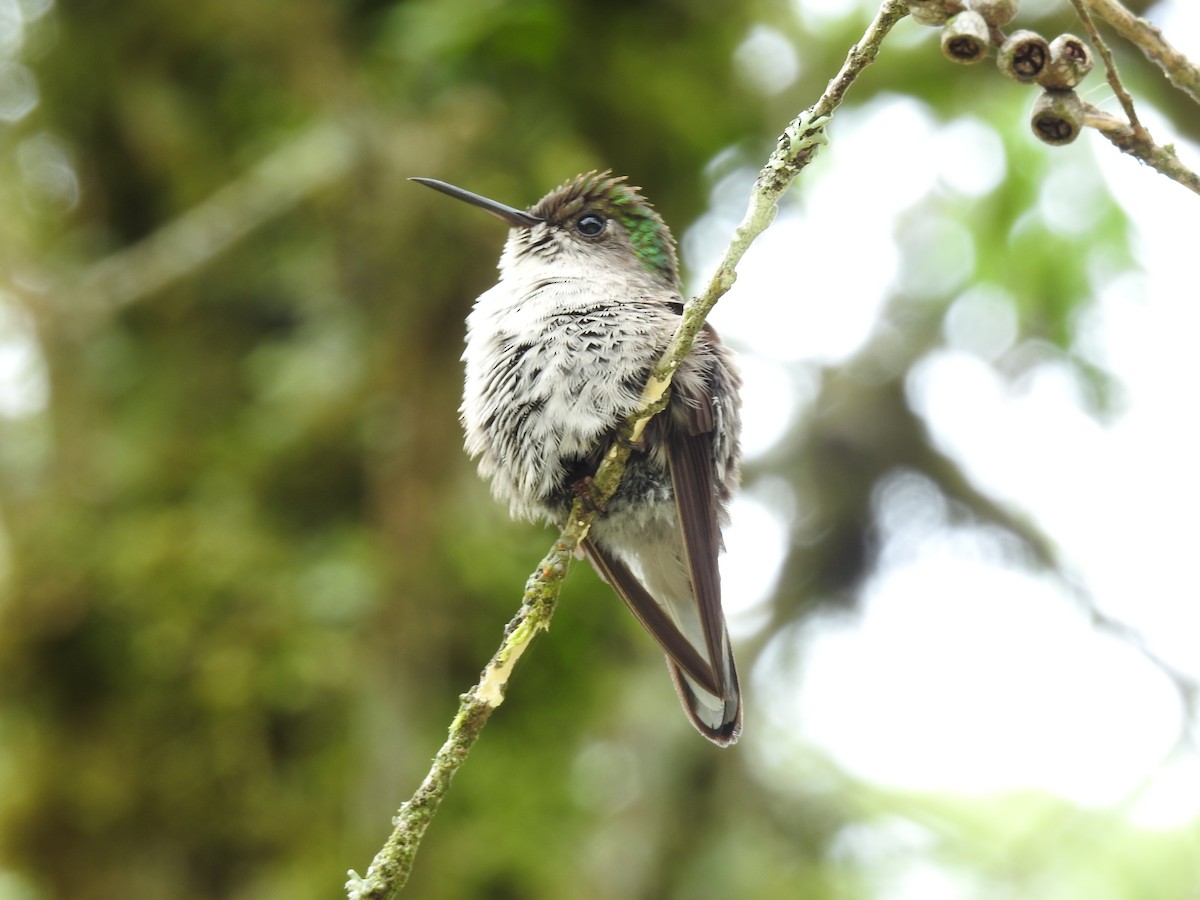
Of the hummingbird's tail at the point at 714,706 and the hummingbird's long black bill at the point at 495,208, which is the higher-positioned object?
the hummingbird's long black bill at the point at 495,208

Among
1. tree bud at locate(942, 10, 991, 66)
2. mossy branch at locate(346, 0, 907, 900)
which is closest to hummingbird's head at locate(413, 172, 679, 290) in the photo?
mossy branch at locate(346, 0, 907, 900)

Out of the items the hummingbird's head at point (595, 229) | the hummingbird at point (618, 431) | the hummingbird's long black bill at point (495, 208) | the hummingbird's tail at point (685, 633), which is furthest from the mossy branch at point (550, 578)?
the hummingbird's head at point (595, 229)

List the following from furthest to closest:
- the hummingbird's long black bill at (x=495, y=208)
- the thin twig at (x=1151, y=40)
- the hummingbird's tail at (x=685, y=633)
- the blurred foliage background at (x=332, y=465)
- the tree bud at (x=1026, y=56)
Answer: the blurred foliage background at (x=332, y=465)
the hummingbird's long black bill at (x=495, y=208)
the hummingbird's tail at (x=685, y=633)
the tree bud at (x=1026, y=56)
the thin twig at (x=1151, y=40)

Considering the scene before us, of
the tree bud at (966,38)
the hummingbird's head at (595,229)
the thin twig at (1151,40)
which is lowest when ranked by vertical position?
the hummingbird's head at (595,229)

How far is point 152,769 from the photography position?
6113mm

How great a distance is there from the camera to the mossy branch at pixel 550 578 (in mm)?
1962

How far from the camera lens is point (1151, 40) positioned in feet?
5.55

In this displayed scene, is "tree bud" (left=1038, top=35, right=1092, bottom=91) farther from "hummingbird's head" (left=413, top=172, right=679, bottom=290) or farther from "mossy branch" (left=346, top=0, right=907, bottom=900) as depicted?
"hummingbird's head" (left=413, top=172, right=679, bottom=290)

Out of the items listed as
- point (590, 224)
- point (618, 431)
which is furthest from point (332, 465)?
point (618, 431)

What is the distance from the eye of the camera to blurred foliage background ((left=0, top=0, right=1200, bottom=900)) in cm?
566

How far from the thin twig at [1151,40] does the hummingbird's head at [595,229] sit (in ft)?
7.83

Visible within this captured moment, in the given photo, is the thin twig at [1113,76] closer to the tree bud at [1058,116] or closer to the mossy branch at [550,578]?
the tree bud at [1058,116]

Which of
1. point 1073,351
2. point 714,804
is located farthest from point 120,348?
point 1073,351

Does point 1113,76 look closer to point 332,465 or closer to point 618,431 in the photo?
point 618,431
